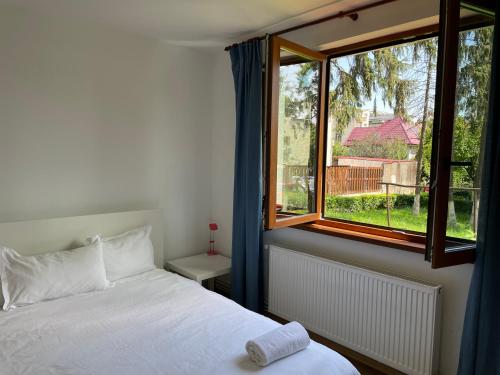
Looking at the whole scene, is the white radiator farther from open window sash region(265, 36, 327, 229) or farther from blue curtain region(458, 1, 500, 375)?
open window sash region(265, 36, 327, 229)

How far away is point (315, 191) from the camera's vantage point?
9.57ft

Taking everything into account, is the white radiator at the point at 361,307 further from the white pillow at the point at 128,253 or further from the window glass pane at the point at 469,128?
the white pillow at the point at 128,253

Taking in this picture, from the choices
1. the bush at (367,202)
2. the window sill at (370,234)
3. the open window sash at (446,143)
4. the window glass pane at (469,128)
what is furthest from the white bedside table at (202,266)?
the window glass pane at (469,128)

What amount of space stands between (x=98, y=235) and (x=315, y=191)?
1.71 metres

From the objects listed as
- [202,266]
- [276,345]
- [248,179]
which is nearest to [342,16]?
[248,179]

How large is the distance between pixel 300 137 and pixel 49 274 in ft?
6.63

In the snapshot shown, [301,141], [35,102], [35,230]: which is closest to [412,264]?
[301,141]

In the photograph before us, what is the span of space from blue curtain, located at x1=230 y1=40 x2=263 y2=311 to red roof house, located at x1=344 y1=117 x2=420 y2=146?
77 centimetres

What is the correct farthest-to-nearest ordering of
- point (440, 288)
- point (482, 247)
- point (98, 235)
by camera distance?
point (98, 235) < point (440, 288) < point (482, 247)

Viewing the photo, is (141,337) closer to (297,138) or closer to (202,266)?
(202,266)

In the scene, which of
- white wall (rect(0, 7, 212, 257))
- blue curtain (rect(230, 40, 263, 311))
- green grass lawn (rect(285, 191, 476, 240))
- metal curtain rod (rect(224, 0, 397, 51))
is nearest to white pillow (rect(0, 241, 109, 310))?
white wall (rect(0, 7, 212, 257))

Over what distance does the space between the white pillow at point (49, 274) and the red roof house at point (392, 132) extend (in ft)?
6.99

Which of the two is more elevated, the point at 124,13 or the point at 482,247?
the point at 124,13

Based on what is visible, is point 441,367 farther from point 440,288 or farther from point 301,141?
point 301,141
